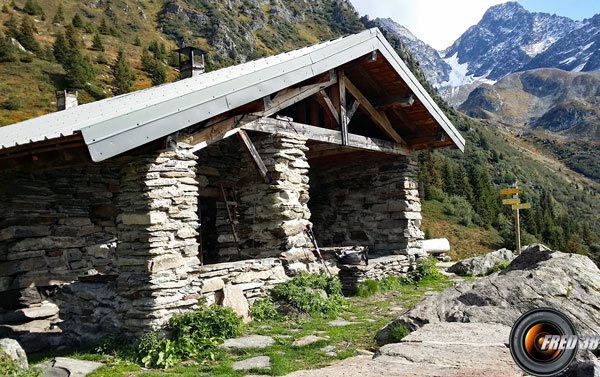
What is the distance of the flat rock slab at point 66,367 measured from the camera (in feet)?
16.0

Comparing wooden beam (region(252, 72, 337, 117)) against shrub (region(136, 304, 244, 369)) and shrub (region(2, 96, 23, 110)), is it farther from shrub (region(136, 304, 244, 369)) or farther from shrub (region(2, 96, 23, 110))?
shrub (region(2, 96, 23, 110))

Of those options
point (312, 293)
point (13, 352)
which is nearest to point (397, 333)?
point (312, 293)

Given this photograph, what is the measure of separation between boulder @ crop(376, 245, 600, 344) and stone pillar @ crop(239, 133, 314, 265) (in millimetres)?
3001

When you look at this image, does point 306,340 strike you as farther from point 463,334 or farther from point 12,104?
point 12,104

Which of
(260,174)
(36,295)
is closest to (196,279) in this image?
(260,174)

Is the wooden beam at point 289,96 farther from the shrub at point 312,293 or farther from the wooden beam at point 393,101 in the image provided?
the shrub at point 312,293

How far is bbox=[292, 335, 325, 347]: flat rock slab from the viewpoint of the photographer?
5.75 meters

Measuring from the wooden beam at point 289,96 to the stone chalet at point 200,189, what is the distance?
31 mm

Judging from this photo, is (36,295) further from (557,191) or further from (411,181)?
(557,191)

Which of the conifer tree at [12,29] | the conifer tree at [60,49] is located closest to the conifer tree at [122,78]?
the conifer tree at [60,49]

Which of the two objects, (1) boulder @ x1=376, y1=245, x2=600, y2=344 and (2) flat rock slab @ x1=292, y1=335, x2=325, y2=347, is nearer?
(1) boulder @ x1=376, y1=245, x2=600, y2=344

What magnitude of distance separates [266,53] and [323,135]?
226 ft

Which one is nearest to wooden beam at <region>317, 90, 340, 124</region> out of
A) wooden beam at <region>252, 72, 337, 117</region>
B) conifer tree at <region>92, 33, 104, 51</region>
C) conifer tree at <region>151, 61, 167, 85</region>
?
wooden beam at <region>252, 72, 337, 117</region>

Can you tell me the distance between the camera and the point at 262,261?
7602 millimetres
